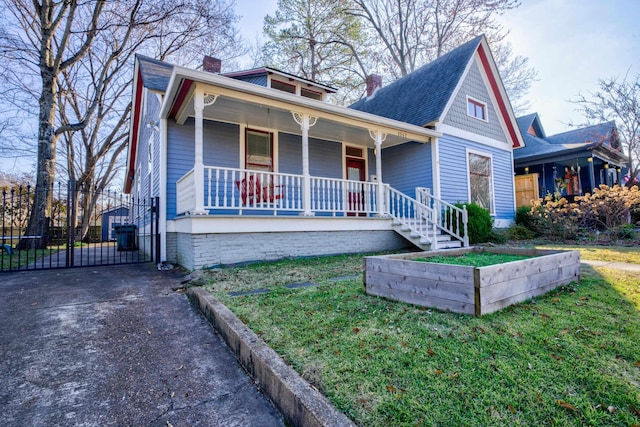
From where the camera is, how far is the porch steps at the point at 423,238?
7.48 m

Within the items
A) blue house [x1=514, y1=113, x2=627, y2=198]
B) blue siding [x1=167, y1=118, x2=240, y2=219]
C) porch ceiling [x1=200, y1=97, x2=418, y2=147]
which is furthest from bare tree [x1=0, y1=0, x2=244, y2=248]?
blue house [x1=514, y1=113, x2=627, y2=198]

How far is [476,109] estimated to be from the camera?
37.4ft

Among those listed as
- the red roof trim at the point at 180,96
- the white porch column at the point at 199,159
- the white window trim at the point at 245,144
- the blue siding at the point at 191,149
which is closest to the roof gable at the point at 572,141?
the white window trim at the point at 245,144

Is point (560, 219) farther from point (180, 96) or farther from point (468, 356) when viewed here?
point (180, 96)

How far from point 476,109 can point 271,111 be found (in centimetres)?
815

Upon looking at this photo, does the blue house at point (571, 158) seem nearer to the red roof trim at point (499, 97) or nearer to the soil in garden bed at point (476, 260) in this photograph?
the red roof trim at point (499, 97)

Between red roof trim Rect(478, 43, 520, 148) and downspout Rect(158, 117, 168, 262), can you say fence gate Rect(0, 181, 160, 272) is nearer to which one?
downspout Rect(158, 117, 168, 262)

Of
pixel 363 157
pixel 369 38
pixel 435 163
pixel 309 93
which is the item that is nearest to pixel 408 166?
pixel 435 163

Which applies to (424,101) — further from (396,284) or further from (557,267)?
(396,284)

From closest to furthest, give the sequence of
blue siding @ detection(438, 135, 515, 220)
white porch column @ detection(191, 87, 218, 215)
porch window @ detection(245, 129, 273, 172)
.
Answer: white porch column @ detection(191, 87, 218, 215)
porch window @ detection(245, 129, 273, 172)
blue siding @ detection(438, 135, 515, 220)

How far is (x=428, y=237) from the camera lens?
7.63 m

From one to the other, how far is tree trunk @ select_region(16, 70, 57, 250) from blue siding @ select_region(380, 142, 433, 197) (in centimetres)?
1218

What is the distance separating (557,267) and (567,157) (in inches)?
526

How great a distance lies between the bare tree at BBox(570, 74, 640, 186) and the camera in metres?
13.1
